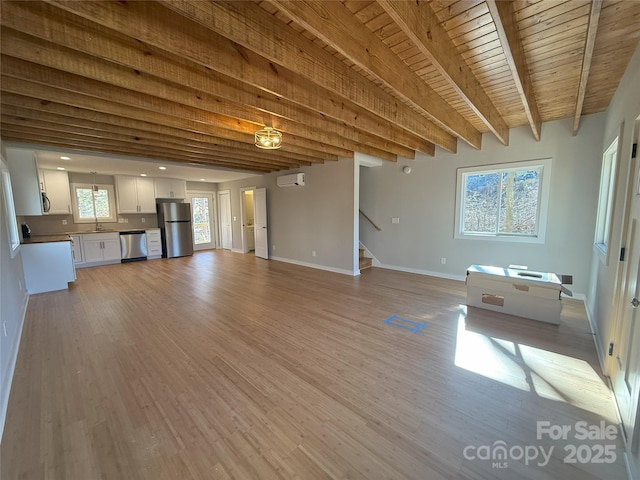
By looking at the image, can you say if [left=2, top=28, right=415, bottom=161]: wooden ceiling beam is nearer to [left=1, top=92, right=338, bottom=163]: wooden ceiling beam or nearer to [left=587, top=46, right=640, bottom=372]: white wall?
[left=1, top=92, right=338, bottom=163]: wooden ceiling beam

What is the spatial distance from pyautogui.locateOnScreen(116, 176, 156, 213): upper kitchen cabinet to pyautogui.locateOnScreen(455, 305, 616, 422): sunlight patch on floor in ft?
27.0

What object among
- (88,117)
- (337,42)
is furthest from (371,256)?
(88,117)

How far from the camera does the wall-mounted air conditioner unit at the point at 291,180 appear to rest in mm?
6145

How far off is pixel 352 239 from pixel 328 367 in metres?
3.40

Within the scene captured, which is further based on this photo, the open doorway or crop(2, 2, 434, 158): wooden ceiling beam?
the open doorway

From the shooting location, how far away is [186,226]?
7.83m

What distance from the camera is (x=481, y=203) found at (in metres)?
4.70

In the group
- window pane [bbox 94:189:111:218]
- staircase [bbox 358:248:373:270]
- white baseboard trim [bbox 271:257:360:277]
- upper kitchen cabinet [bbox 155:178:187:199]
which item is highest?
upper kitchen cabinet [bbox 155:178:187:199]

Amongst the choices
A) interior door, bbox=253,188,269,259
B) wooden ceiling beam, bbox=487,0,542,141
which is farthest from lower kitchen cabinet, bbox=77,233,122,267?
wooden ceiling beam, bbox=487,0,542,141

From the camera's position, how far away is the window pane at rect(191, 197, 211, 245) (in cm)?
884

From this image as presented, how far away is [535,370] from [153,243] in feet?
27.9

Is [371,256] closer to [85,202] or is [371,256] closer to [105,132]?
[105,132]

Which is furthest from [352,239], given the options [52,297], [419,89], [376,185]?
[52,297]

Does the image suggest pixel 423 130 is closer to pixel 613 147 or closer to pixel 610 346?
pixel 613 147
